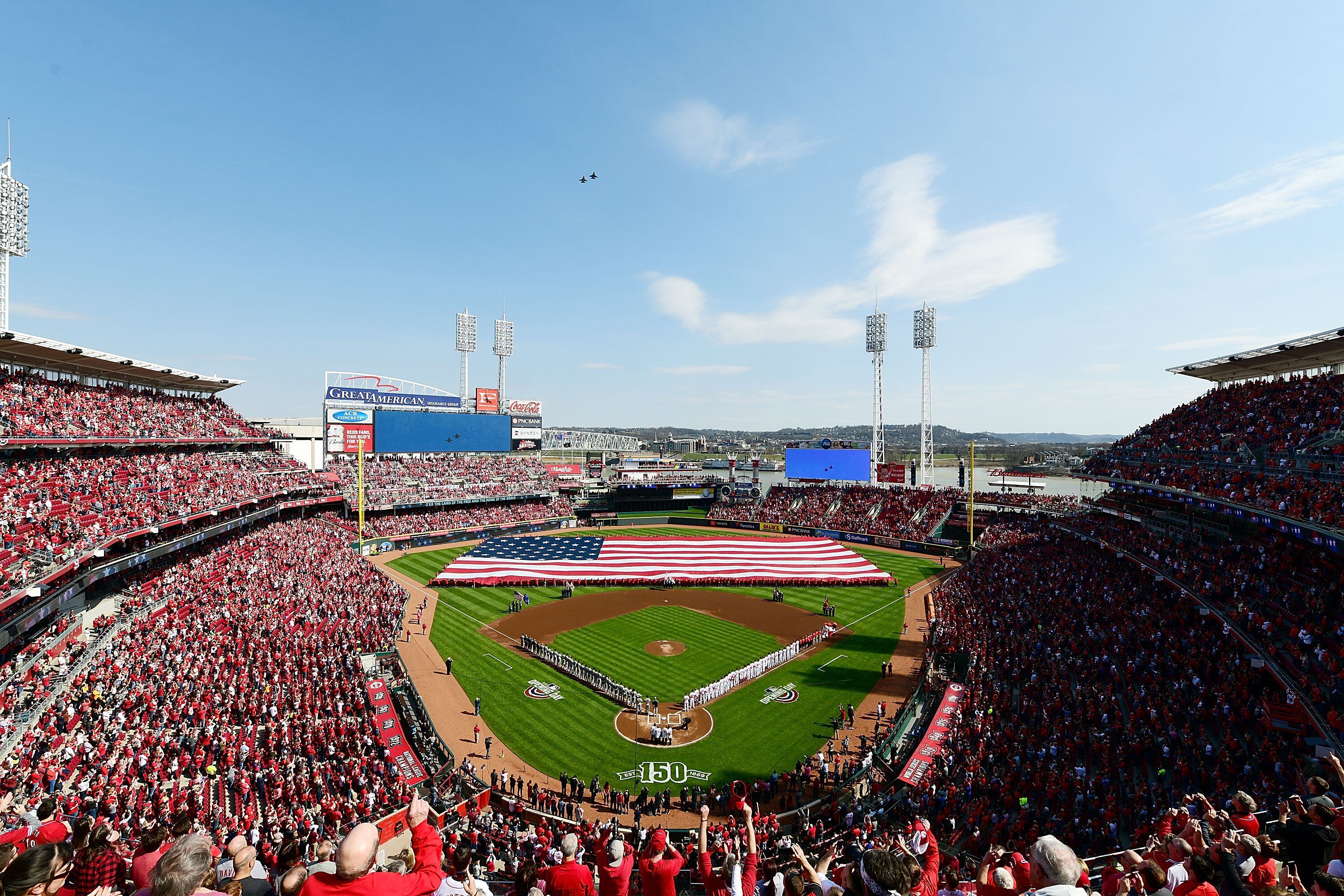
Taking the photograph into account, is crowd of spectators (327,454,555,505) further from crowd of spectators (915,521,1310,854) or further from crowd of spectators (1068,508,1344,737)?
crowd of spectators (1068,508,1344,737)

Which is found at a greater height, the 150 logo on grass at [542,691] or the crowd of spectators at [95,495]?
the crowd of spectators at [95,495]

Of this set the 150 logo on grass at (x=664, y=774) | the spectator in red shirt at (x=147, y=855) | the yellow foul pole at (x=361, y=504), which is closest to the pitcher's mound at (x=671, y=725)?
the 150 logo on grass at (x=664, y=774)

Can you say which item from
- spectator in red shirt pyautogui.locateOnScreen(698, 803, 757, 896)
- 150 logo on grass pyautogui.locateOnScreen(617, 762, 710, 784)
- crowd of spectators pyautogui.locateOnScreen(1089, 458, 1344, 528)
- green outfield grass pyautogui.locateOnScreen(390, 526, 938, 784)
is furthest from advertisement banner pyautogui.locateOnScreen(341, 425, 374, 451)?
spectator in red shirt pyautogui.locateOnScreen(698, 803, 757, 896)

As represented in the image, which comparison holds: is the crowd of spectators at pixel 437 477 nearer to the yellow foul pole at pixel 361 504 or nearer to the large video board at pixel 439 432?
the large video board at pixel 439 432

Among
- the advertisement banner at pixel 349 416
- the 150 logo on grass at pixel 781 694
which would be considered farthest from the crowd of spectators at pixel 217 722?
the advertisement banner at pixel 349 416

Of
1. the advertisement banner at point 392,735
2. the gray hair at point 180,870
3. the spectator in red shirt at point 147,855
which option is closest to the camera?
the gray hair at point 180,870

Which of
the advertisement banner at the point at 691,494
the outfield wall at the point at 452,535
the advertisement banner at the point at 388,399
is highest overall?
the advertisement banner at the point at 388,399

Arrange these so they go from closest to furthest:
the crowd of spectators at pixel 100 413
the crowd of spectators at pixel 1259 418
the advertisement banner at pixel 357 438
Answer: the crowd of spectators at pixel 1259 418, the crowd of spectators at pixel 100 413, the advertisement banner at pixel 357 438

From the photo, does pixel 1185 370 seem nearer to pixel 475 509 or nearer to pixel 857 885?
pixel 857 885

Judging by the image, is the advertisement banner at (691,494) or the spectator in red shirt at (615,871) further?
the advertisement banner at (691,494)
